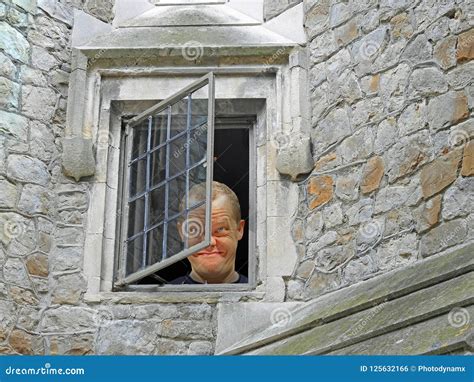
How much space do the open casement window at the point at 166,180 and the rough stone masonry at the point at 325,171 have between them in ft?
0.83

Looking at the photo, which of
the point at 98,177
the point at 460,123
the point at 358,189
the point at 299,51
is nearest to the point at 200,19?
the point at 299,51

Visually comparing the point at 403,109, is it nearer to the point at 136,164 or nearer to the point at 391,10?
the point at 391,10

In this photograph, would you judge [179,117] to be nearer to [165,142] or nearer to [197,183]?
[165,142]

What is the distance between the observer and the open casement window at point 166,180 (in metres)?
5.95

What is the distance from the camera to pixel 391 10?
577cm

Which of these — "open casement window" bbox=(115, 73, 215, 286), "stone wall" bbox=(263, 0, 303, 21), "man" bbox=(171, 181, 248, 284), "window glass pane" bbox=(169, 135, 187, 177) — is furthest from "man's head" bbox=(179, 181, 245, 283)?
"stone wall" bbox=(263, 0, 303, 21)

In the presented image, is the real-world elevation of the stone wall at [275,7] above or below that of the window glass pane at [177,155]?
above

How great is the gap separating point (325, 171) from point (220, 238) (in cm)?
74

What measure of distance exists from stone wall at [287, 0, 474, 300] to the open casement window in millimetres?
551

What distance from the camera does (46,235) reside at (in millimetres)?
6082

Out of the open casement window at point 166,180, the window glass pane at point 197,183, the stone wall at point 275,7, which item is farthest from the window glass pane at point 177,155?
the stone wall at point 275,7

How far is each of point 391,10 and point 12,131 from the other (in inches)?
80.2

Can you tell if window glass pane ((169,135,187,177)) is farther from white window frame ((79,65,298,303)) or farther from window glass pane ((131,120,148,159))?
white window frame ((79,65,298,303))

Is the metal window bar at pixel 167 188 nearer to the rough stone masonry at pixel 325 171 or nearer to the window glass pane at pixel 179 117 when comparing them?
the window glass pane at pixel 179 117
